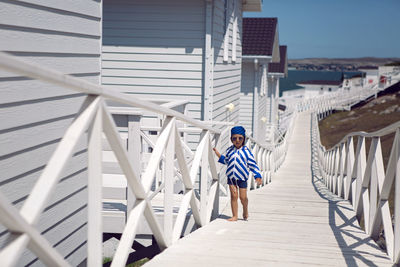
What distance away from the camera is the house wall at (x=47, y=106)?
12.4 ft

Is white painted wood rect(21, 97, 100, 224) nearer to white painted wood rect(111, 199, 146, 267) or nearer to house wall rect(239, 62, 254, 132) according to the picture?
white painted wood rect(111, 199, 146, 267)

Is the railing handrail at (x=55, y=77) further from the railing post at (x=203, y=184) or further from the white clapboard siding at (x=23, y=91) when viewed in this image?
the railing post at (x=203, y=184)

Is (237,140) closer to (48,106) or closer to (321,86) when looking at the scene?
(48,106)

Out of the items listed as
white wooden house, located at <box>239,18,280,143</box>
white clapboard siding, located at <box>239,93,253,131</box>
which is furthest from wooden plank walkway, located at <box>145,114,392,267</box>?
white wooden house, located at <box>239,18,280,143</box>

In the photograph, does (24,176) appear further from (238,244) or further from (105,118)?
(238,244)

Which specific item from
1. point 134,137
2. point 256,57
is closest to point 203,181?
point 134,137

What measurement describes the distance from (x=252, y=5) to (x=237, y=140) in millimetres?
11920

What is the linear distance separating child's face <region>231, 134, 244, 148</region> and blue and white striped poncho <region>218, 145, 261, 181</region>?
2.4 inches

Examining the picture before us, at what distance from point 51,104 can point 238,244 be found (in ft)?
6.83

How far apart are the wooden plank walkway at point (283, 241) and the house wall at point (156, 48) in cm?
367

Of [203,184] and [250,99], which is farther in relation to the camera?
[250,99]

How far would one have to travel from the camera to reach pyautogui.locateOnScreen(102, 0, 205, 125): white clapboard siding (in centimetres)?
1091

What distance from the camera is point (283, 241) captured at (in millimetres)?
5043

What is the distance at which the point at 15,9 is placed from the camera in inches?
152
